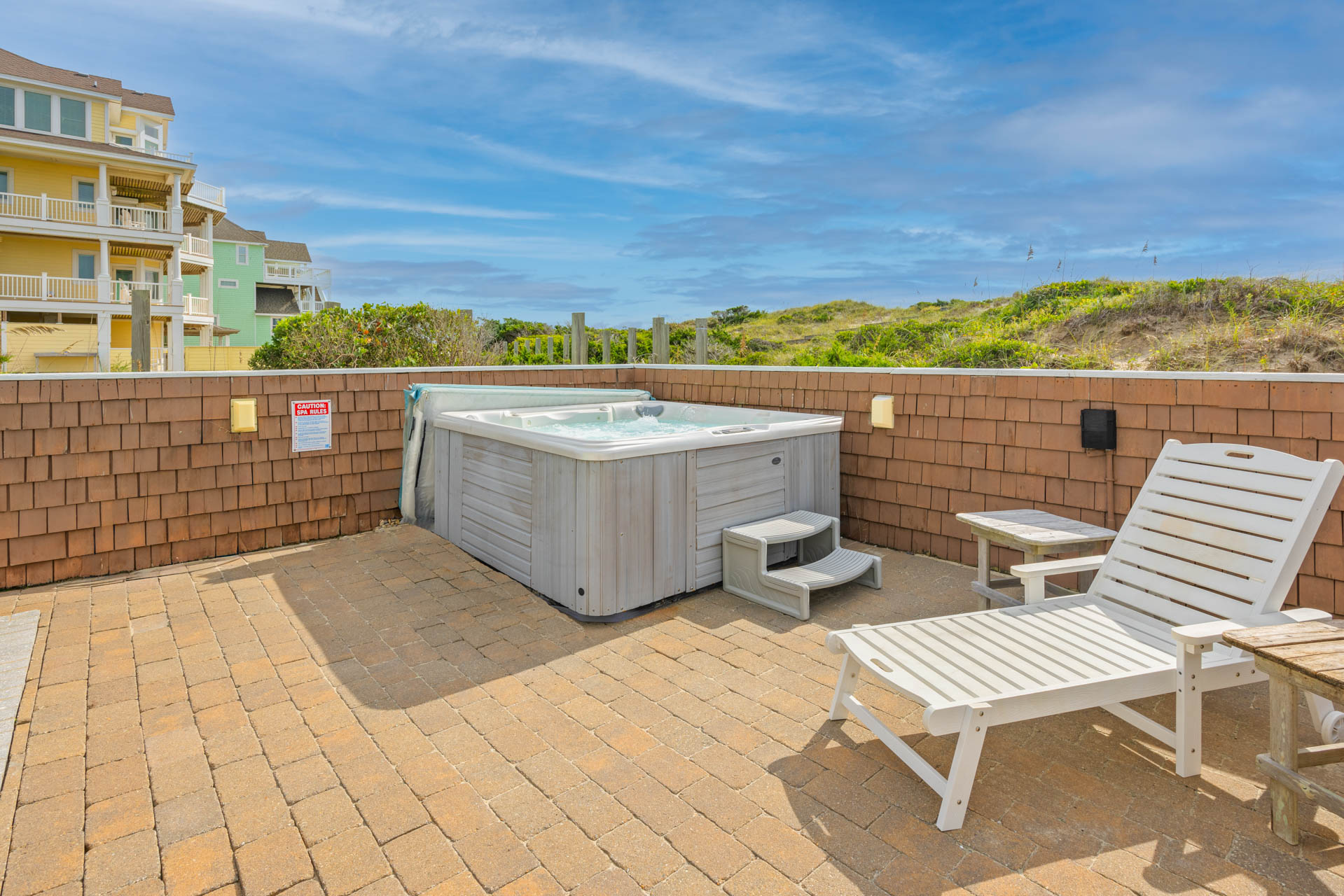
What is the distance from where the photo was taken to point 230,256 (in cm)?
2552

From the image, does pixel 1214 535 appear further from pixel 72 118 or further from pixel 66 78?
pixel 66 78

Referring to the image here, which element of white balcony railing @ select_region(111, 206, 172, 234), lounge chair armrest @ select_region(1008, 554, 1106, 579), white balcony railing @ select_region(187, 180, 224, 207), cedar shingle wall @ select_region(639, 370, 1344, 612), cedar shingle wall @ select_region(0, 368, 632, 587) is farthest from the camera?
white balcony railing @ select_region(187, 180, 224, 207)

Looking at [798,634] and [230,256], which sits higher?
[230,256]

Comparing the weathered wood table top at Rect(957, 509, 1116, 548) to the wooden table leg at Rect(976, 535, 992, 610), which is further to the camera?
the wooden table leg at Rect(976, 535, 992, 610)

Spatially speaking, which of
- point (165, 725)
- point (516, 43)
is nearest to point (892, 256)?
point (516, 43)

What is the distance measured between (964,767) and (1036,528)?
1661 mm

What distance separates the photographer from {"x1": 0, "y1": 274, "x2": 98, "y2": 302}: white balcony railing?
14.2m

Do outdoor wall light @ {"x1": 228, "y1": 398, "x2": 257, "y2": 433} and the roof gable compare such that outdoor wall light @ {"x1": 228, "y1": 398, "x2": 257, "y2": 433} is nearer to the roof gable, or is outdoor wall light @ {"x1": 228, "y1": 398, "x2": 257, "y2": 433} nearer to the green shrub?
the green shrub

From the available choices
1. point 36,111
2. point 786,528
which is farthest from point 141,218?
point 786,528

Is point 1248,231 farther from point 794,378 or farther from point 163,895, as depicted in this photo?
point 163,895

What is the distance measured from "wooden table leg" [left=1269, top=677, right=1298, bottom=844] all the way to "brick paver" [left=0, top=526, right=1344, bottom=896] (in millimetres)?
54

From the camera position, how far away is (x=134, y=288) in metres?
A: 16.1

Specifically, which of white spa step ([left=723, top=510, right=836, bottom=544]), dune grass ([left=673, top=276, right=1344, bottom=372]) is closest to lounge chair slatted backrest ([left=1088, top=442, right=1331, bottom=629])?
white spa step ([left=723, top=510, right=836, bottom=544])

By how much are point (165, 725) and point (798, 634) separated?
240 centimetres
